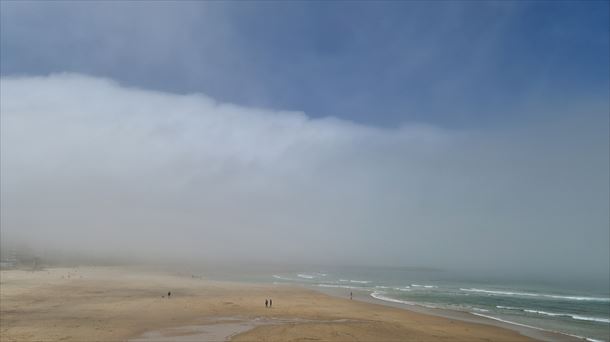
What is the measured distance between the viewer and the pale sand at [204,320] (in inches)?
1067

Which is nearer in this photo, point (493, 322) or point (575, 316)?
point (493, 322)

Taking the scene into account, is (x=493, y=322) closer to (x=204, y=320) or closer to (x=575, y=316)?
(x=575, y=316)

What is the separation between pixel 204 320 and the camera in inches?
1289

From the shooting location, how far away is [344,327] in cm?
3206

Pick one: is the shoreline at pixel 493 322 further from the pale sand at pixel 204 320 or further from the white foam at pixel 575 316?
the white foam at pixel 575 316

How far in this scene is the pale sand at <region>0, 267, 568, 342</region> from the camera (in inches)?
1067

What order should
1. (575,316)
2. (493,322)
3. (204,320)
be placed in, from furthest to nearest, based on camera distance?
(575,316) < (493,322) < (204,320)

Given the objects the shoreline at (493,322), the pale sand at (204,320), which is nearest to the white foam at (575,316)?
the shoreline at (493,322)

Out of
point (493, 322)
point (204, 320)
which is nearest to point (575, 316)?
point (493, 322)

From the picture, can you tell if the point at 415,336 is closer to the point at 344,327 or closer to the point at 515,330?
the point at 344,327

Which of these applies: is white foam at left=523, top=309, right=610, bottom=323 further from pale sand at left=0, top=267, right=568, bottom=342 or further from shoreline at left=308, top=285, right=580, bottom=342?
pale sand at left=0, top=267, right=568, bottom=342

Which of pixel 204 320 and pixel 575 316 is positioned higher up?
pixel 575 316

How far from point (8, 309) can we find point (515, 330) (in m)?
44.3

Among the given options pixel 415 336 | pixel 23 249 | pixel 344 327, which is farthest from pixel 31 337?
pixel 23 249
